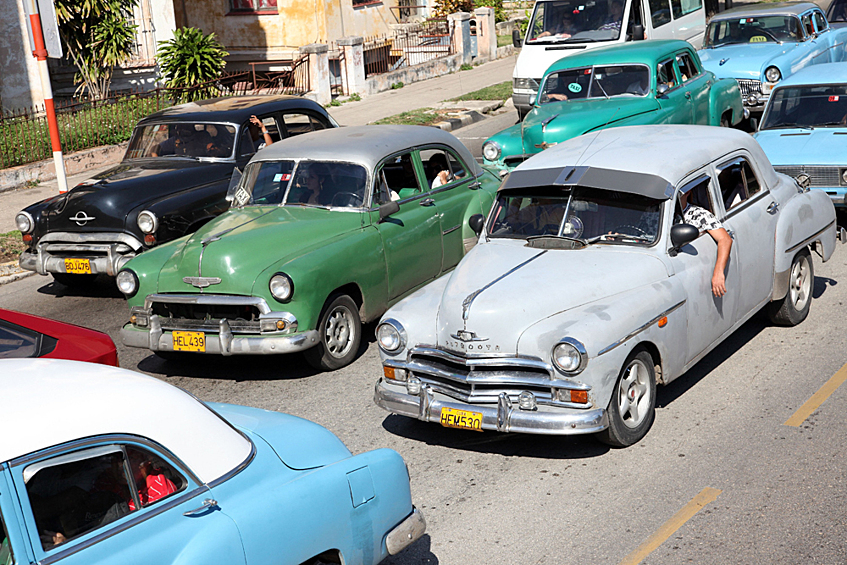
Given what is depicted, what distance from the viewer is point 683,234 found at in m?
6.50

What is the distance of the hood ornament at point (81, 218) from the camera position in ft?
33.4

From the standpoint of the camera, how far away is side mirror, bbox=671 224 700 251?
6.50 metres

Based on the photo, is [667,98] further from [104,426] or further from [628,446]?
[104,426]

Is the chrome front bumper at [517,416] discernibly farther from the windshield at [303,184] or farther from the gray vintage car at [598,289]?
the windshield at [303,184]

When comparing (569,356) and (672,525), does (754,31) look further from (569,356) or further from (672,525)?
(672,525)

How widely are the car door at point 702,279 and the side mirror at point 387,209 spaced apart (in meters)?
2.70

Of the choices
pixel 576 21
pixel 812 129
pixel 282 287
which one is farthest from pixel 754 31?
pixel 282 287

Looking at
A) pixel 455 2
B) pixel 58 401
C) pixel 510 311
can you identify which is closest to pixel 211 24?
pixel 455 2

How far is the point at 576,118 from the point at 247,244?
595cm

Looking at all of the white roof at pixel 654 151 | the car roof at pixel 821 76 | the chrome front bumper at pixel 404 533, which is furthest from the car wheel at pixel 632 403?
the car roof at pixel 821 76

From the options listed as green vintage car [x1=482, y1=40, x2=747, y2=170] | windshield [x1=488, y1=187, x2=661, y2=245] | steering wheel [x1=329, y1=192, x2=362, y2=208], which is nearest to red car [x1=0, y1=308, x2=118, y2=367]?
steering wheel [x1=329, y1=192, x2=362, y2=208]

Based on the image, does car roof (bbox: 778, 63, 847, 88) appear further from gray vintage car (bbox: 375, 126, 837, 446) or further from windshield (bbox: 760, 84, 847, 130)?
gray vintage car (bbox: 375, 126, 837, 446)

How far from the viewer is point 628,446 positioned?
6125 mm

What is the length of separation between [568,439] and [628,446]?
1.39 feet
